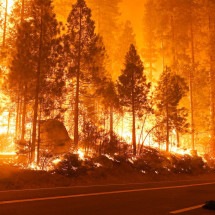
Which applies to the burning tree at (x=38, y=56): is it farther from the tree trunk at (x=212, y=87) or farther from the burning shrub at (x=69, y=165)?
the tree trunk at (x=212, y=87)

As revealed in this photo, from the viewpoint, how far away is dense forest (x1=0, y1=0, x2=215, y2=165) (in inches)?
877

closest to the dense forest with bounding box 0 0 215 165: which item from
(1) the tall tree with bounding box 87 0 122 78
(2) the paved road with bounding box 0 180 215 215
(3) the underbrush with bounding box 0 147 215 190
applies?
(1) the tall tree with bounding box 87 0 122 78

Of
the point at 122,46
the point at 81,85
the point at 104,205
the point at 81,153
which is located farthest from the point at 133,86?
the point at 122,46

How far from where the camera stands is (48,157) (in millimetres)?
19375

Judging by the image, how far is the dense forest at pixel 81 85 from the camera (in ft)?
73.0

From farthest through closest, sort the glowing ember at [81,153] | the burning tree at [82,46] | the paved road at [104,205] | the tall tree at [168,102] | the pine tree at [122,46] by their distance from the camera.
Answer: the pine tree at [122,46] → the tall tree at [168,102] → the burning tree at [82,46] → the glowing ember at [81,153] → the paved road at [104,205]

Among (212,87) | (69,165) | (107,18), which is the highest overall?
(107,18)

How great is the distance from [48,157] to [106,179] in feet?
12.7

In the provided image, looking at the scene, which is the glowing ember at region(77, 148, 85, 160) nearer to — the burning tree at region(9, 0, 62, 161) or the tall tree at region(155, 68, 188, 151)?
the burning tree at region(9, 0, 62, 161)

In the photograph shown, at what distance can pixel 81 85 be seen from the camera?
1049 inches

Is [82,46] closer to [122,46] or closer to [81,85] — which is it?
[81,85]

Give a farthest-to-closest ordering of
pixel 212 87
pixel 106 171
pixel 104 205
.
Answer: pixel 212 87
pixel 106 171
pixel 104 205

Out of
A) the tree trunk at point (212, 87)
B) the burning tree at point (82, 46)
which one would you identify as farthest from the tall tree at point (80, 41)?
the tree trunk at point (212, 87)

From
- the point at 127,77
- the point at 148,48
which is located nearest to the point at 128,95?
the point at 127,77
